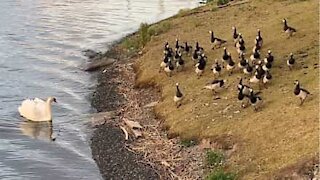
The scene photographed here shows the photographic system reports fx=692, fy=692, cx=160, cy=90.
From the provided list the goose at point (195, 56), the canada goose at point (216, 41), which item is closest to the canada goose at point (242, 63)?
the goose at point (195, 56)

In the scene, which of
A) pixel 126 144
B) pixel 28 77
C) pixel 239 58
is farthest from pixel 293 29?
pixel 28 77

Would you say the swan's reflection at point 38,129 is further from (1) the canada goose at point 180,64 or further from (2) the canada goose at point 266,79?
(2) the canada goose at point 266,79

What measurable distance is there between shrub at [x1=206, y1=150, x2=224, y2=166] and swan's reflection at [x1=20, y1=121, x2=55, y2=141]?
304 inches

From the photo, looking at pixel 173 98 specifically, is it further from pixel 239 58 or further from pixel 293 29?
pixel 293 29

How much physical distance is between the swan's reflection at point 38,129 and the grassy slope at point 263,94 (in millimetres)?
4463

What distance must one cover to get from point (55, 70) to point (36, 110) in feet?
31.1

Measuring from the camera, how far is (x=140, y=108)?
27.9m

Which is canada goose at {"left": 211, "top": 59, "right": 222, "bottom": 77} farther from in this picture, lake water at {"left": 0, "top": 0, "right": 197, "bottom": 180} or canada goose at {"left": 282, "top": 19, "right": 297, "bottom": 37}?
lake water at {"left": 0, "top": 0, "right": 197, "bottom": 180}

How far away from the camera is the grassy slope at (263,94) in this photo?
63.9 feet

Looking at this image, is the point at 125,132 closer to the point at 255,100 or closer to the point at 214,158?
the point at 255,100

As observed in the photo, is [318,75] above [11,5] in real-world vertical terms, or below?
above

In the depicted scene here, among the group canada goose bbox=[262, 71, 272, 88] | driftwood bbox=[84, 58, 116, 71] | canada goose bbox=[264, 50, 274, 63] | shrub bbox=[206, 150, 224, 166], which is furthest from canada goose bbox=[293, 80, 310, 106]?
driftwood bbox=[84, 58, 116, 71]

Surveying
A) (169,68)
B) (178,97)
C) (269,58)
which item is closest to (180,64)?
(169,68)

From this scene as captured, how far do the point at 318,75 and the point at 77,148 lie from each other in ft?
29.5
